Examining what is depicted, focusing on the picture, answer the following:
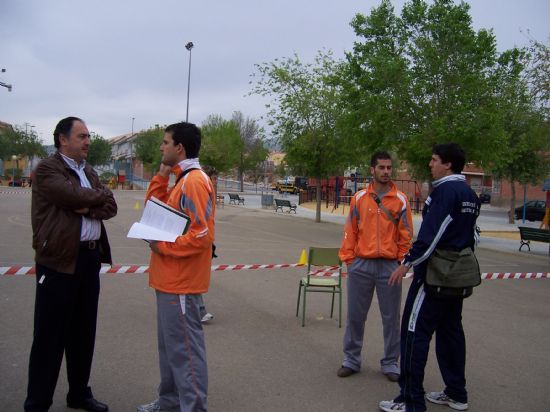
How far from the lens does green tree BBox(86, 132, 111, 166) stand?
74.1 m

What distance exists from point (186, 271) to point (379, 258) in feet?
6.45

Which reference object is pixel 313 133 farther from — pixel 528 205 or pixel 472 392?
pixel 472 392

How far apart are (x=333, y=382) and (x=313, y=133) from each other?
67.2ft

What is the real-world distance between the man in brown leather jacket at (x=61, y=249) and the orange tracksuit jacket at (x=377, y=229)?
2.18 m

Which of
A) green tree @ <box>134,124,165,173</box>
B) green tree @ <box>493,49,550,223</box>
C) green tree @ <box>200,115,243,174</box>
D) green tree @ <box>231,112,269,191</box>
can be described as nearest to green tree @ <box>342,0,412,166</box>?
green tree @ <box>493,49,550,223</box>

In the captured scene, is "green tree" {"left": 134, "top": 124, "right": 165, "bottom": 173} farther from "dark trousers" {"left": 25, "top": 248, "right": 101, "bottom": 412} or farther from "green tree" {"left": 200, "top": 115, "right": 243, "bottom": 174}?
"dark trousers" {"left": 25, "top": 248, "right": 101, "bottom": 412}

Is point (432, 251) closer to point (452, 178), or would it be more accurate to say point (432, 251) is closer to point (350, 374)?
point (452, 178)

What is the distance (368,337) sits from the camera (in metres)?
5.71

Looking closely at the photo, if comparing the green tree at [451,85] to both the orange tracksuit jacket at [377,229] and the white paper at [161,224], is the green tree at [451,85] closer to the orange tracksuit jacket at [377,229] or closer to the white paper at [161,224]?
the orange tracksuit jacket at [377,229]

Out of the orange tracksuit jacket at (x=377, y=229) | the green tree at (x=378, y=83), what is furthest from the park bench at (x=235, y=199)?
the orange tracksuit jacket at (x=377, y=229)

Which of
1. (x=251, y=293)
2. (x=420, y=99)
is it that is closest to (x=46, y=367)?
(x=251, y=293)

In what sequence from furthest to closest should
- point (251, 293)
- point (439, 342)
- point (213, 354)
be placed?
point (251, 293) < point (213, 354) < point (439, 342)

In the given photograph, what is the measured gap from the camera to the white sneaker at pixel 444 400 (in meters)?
3.95

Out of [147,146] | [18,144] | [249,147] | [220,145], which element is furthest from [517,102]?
[18,144]
